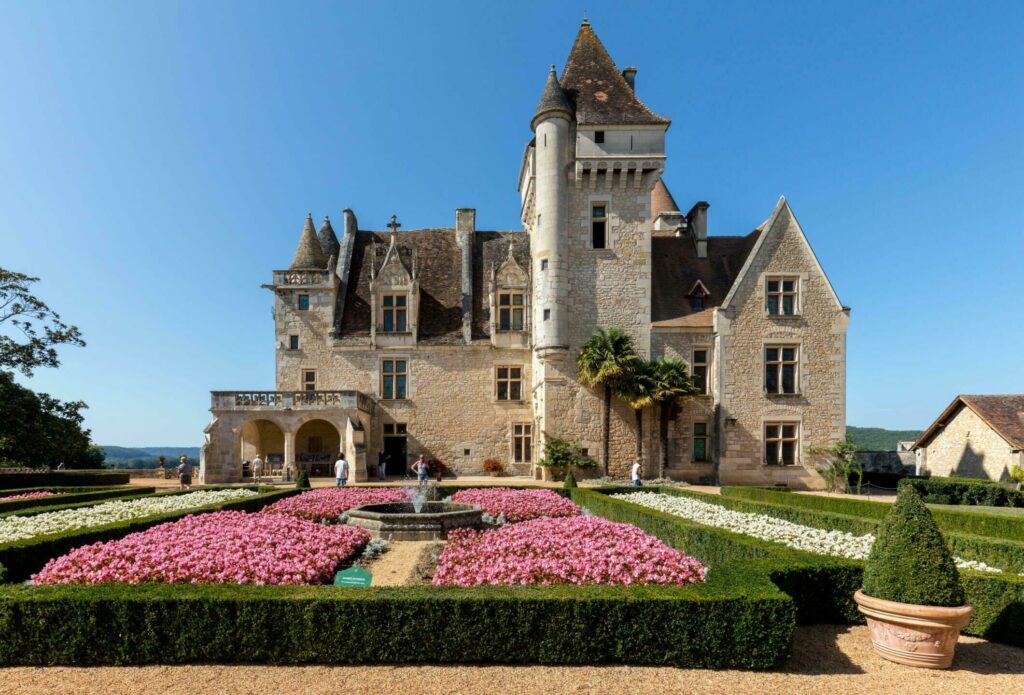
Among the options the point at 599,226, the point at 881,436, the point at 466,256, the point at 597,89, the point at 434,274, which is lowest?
the point at 881,436

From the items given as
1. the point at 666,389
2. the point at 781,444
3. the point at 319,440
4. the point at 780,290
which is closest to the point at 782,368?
the point at 781,444

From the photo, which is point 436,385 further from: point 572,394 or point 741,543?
point 741,543

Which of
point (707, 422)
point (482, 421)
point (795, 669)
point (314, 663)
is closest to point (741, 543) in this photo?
point (795, 669)

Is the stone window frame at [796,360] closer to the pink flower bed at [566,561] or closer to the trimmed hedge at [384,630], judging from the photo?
the pink flower bed at [566,561]

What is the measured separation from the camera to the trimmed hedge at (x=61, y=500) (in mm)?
12945

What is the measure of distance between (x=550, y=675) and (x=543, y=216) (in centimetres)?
2175

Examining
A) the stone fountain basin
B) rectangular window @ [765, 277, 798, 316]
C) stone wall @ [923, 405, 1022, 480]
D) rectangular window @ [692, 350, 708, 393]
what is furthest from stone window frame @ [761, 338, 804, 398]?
the stone fountain basin

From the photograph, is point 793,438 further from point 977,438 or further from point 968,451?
point 968,451

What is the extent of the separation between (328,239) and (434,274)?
20.1 ft

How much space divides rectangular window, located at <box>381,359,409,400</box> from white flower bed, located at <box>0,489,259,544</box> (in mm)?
11429

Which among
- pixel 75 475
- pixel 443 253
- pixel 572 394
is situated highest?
pixel 443 253

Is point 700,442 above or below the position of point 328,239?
below

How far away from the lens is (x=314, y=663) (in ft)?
19.0

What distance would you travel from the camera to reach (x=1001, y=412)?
26078 mm
